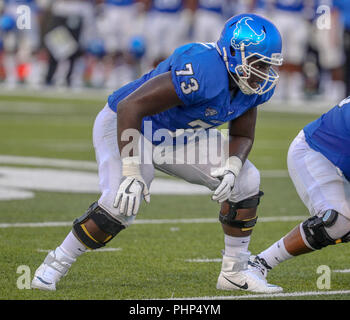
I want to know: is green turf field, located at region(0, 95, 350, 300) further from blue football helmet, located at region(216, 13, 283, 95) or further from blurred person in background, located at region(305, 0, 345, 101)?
blurred person in background, located at region(305, 0, 345, 101)

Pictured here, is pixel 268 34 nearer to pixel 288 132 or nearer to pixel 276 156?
pixel 276 156

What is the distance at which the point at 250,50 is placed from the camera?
14.0ft

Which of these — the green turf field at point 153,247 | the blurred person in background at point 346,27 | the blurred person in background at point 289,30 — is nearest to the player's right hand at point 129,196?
the green turf field at point 153,247

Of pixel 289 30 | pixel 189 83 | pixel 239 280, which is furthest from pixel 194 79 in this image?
pixel 289 30

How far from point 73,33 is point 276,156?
32.3 feet

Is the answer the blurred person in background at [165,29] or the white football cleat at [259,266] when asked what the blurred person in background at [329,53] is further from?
the white football cleat at [259,266]

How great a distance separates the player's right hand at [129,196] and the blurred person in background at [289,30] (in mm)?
14466

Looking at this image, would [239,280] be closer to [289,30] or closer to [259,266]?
[259,266]

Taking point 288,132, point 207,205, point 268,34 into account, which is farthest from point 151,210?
point 288,132

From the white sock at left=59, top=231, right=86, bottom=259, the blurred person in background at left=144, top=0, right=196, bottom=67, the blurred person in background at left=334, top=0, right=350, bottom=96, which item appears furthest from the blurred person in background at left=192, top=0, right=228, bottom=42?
the white sock at left=59, top=231, right=86, bottom=259

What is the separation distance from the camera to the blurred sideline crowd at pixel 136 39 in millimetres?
18969

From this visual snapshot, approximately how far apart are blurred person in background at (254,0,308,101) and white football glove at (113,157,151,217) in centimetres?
1441

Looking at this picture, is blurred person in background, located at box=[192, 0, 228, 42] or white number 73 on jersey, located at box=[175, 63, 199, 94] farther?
blurred person in background, located at box=[192, 0, 228, 42]

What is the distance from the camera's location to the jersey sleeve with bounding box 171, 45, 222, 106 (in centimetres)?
417
